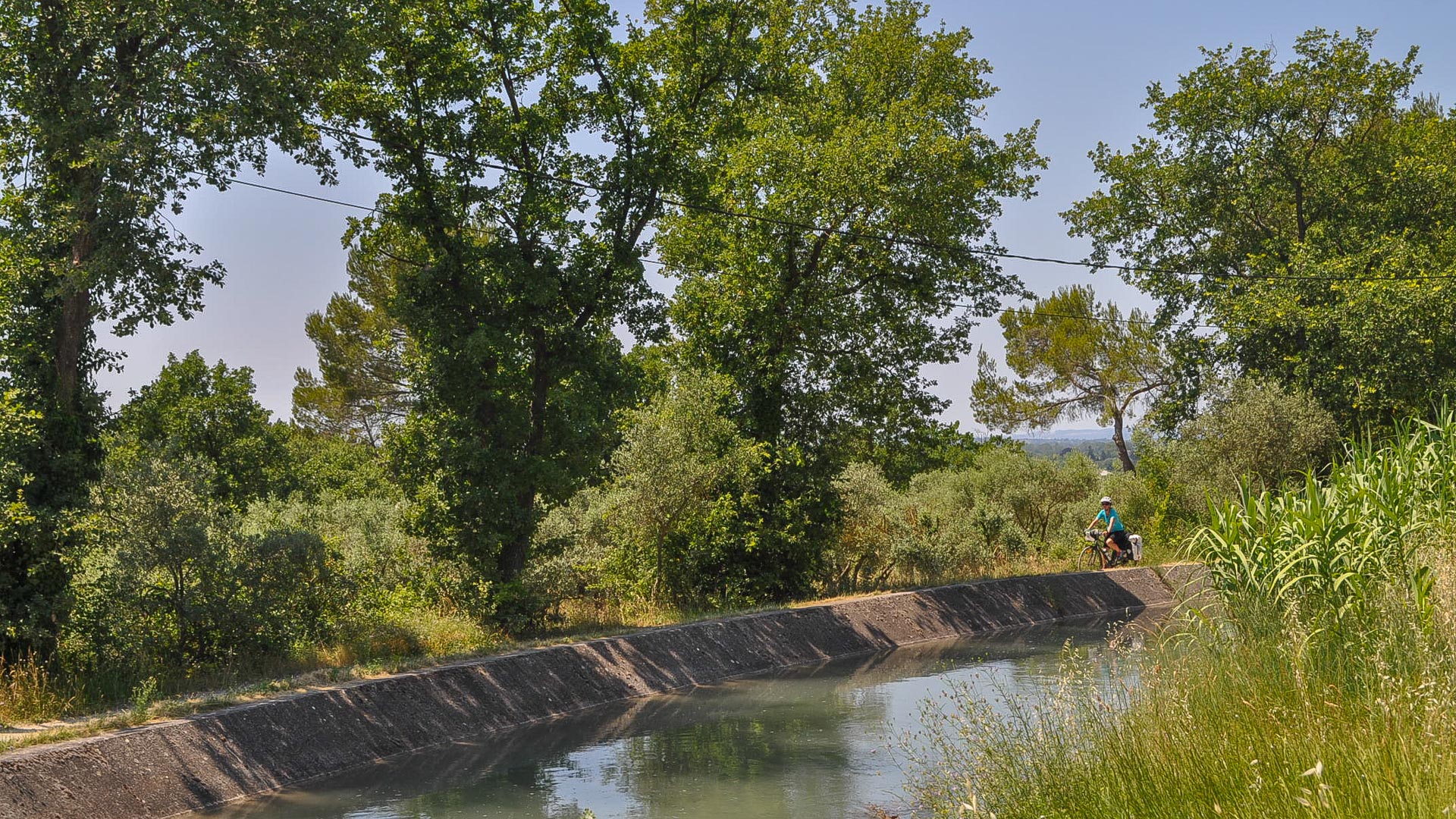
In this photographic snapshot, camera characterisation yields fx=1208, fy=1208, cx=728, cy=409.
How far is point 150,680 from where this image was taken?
1251 cm

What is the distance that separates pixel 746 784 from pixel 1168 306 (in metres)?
28.6

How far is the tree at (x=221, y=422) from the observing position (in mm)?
34500

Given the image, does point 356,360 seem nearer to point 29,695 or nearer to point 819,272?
point 819,272

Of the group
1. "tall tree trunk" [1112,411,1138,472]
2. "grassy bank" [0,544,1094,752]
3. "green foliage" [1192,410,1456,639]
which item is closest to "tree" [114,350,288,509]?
"grassy bank" [0,544,1094,752]

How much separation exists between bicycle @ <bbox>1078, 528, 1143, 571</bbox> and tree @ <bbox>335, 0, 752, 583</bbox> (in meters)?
15.3

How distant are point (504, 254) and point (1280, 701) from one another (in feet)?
45.6

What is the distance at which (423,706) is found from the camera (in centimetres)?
1461

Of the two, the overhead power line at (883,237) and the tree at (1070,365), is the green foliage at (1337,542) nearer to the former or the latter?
the overhead power line at (883,237)

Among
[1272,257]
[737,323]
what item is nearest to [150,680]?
[737,323]

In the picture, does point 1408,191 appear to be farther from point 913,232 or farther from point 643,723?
point 643,723

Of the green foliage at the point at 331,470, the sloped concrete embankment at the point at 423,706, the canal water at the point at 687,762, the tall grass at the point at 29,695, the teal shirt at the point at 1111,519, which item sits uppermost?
the green foliage at the point at 331,470

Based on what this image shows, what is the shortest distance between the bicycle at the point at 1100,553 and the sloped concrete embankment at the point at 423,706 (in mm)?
5120

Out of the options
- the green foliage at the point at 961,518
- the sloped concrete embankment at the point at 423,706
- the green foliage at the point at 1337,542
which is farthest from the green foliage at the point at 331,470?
the green foliage at the point at 1337,542

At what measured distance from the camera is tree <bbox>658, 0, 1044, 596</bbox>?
81.3 feet
